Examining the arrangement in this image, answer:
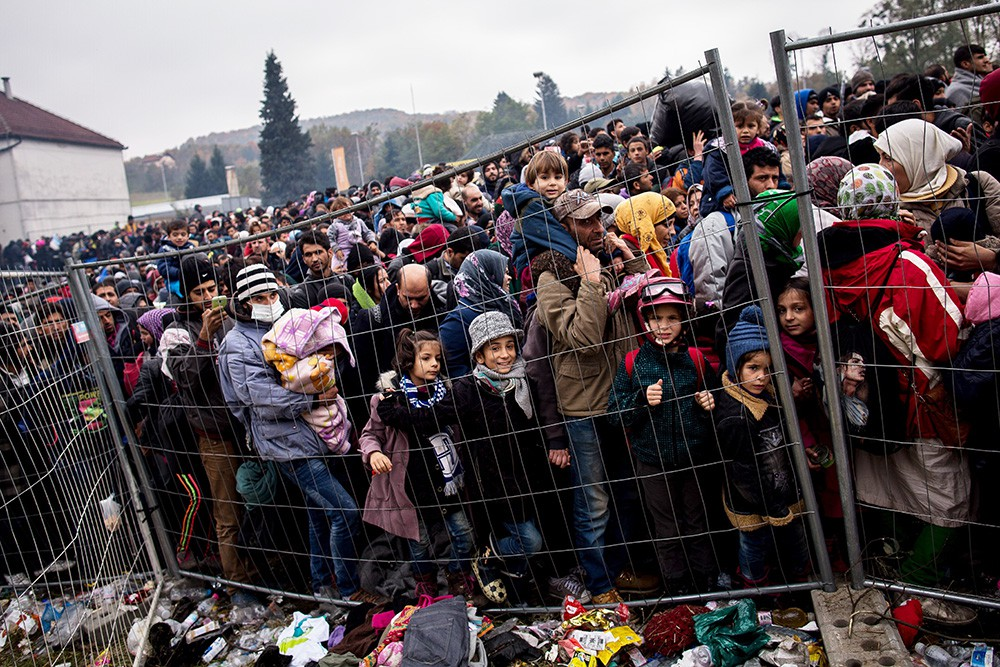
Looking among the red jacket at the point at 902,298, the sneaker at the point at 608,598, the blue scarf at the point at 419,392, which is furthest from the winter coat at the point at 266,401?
the red jacket at the point at 902,298

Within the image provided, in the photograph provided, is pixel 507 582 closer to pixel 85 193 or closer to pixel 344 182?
pixel 344 182

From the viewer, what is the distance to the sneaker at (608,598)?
13.4 feet

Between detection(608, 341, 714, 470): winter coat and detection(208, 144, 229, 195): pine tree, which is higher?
detection(208, 144, 229, 195): pine tree

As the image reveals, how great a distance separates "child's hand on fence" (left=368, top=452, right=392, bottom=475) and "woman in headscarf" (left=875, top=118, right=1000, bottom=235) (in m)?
2.84

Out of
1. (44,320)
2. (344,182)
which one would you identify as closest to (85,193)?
(344,182)

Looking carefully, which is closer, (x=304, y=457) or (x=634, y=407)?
(x=634, y=407)

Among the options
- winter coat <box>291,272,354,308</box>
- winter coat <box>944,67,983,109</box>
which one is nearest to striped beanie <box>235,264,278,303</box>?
winter coat <box>291,272,354,308</box>

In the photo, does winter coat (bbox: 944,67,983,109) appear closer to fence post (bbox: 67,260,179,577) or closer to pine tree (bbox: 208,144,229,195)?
fence post (bbox: 67,260,179,577)

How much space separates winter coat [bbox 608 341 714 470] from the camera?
11.8 feet

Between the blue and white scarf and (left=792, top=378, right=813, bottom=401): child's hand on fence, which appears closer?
(left=792, top=378, right=813, bottom=401): child's hand on fence

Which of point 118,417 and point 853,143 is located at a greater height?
point 853,143

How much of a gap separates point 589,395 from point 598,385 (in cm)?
7

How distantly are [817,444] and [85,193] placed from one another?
7342cm

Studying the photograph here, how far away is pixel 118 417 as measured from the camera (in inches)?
215
